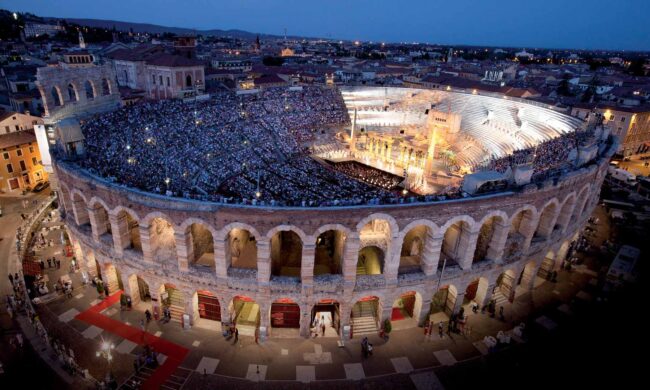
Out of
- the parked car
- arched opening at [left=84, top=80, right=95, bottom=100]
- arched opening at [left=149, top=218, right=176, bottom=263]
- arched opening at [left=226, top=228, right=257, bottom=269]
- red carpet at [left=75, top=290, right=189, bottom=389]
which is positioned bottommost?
red carpet at [left=75, top=290, right=189, bottom=389]

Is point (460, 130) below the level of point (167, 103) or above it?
below

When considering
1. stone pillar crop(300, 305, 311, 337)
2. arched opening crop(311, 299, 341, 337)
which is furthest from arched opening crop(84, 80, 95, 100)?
arched opening crop(311, 299, 341, 337)

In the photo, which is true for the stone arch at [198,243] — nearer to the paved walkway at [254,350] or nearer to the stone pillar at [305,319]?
the paved walkway at [254,350]

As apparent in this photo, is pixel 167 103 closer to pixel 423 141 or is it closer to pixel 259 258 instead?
pixel 259 258

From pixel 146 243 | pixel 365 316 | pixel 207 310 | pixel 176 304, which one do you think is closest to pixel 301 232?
pixel 365 316

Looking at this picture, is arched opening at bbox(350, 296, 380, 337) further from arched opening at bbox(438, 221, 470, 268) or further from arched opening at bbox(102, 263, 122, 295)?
arched opening at bbox(102, 263, 122, 295)

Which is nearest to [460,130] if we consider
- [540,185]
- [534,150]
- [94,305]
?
[534,150]

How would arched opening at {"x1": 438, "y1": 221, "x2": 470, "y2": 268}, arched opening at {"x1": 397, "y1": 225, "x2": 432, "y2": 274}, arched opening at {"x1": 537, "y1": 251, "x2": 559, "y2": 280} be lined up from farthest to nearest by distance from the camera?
1. arched opening at {"x1": 537, "y1": 251, "x2": 559, "y2": 280}
2. arched opening at {"x1": 397, "y1": 225, "x2": 432, "y2": 274}
3. arched opening at {"x1": 438, "y1": 221, "x2": 470, "y2": 268}
